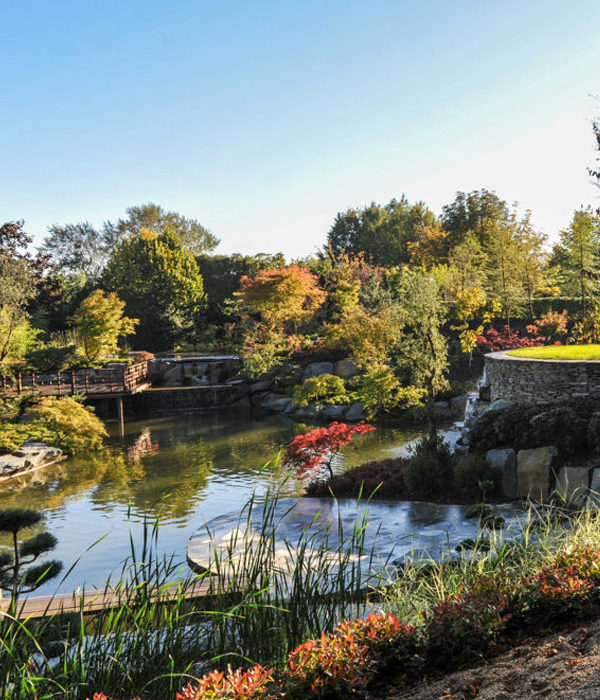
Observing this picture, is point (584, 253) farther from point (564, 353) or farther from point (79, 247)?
point (79, 247)

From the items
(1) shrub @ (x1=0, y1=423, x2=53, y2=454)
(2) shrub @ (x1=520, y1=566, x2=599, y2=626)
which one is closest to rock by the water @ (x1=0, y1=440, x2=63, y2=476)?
(1) shrub @ (x1=0, y1=423, x2=53, y2=454)

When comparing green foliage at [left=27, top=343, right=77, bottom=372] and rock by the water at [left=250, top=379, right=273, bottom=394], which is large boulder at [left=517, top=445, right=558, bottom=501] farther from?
green foliage at [left=27, top=343, right=77, bottom=372]

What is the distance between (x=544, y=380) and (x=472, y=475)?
2.33 metres

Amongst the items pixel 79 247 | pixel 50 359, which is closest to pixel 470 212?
pixel 50 359

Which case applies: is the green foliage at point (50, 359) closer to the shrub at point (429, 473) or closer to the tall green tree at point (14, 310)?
the tall green tree at point (14, 310)

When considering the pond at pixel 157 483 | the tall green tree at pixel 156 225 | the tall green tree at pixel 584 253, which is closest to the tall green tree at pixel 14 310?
the pond at pixel 157 483

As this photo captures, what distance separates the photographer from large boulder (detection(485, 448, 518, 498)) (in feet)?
25.2

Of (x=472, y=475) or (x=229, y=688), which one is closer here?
(x=229, y=688)

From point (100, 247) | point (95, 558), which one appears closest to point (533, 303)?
point (95, 558)

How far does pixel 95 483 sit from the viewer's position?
10875 mm

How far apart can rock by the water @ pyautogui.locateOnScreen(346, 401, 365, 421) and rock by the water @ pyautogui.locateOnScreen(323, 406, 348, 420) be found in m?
0.23

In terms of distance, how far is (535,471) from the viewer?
7480mm

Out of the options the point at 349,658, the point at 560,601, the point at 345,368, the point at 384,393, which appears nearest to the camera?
the point at 349,658

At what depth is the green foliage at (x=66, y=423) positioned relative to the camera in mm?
13109
